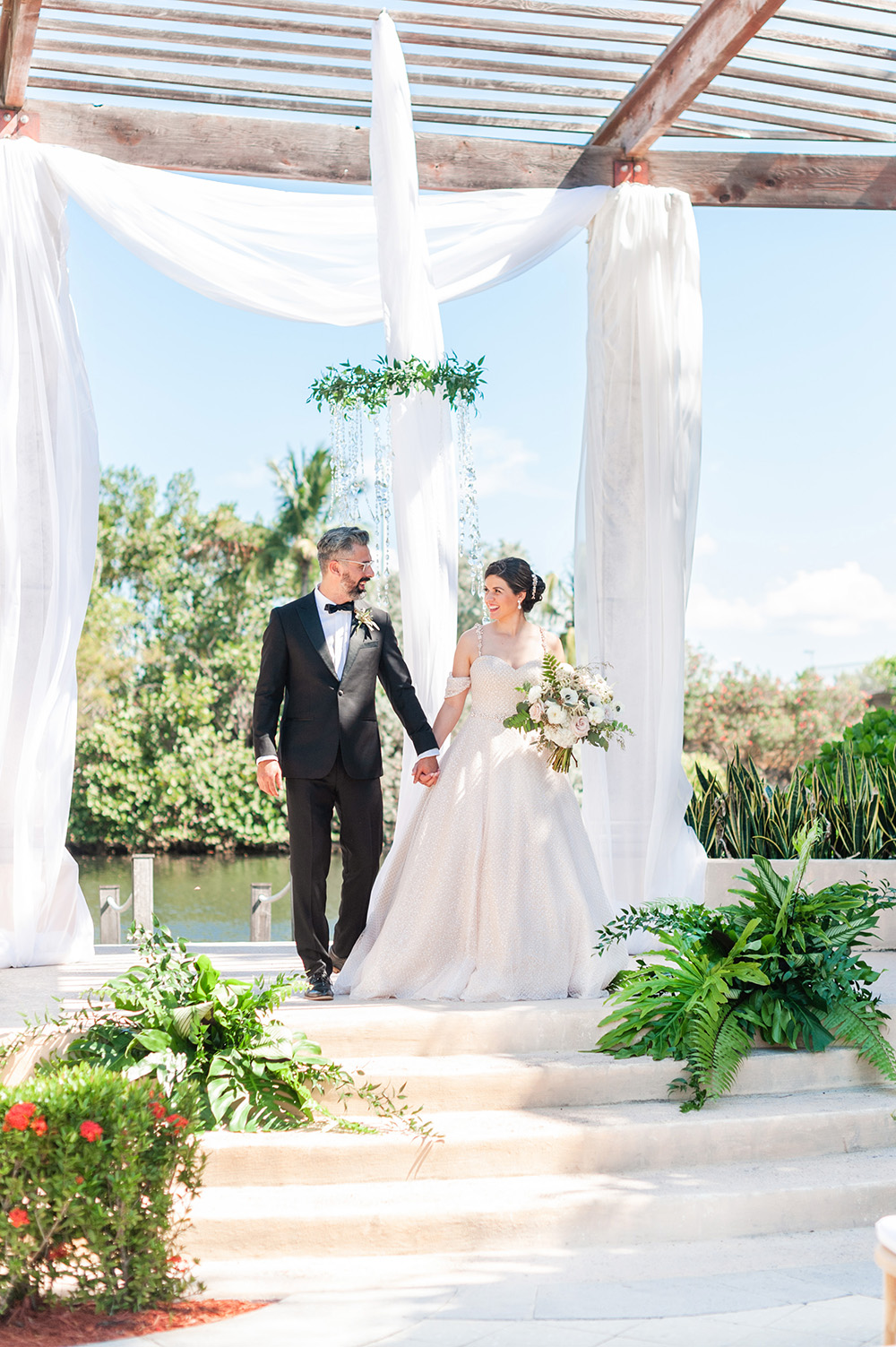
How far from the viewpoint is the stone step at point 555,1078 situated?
12.7ft

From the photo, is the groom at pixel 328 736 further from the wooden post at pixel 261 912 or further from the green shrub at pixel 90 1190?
the wooden post at pixel 261 912

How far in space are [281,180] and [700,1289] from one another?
5.19m

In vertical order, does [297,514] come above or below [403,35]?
above

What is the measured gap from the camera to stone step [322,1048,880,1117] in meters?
3.88

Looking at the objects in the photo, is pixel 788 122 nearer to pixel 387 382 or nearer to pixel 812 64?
pixel 812 64

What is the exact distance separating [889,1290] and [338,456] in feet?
12.7

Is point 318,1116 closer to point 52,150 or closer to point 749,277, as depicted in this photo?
point 52,150

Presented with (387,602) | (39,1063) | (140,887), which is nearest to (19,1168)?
(39,1063)

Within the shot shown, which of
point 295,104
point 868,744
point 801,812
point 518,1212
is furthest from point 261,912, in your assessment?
point 518,1212

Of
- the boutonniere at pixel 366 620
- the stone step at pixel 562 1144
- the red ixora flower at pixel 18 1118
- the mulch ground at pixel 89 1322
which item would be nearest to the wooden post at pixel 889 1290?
the stone step at pixel 562 1144

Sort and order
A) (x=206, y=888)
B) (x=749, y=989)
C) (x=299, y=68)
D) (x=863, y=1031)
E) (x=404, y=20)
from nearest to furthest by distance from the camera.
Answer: (x=863, y=1031) → (x=749, y=989) → (x=404, y=20) → (x=299, y=68) → (x=206, y=888)

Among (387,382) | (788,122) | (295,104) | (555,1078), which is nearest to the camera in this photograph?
(555,1078)

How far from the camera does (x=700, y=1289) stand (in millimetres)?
3055

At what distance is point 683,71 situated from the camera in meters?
5.65
